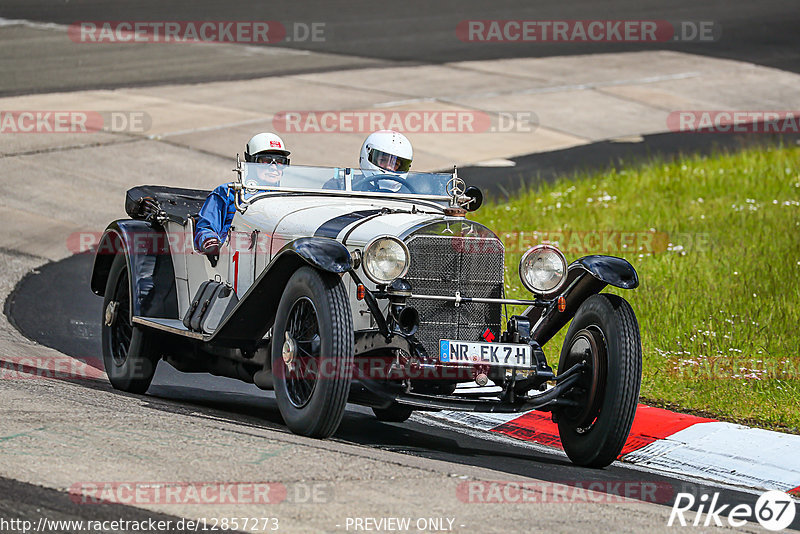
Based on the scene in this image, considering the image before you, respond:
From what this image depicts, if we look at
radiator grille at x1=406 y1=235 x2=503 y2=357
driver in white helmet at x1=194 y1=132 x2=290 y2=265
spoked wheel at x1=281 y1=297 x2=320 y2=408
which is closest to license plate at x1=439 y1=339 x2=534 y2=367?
radiator grille at x1=406 y1=235 x2=503 y2=357

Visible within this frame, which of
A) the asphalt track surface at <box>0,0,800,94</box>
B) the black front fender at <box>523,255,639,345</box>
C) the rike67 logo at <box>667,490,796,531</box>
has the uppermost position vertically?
the asphalt track surface at <box>0,0,800,94</box>

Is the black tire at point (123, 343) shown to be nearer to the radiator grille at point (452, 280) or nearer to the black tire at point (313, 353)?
the black tire at point (313, 353)

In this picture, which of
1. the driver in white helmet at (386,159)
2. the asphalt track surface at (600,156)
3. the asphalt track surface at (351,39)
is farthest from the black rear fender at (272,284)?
the asphalt track surface at (351,39)

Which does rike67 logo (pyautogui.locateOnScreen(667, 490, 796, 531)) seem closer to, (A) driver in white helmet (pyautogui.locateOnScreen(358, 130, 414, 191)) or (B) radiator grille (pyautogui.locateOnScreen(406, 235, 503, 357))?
(B) radiator grille (pyautogui.locateOnScreen(406, 235, 503, 357))

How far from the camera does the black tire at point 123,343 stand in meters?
8.18

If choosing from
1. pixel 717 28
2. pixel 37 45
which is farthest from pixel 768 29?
pixel 37 45

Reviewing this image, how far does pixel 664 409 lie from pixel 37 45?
58.5 feet

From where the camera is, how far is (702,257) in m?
11.8

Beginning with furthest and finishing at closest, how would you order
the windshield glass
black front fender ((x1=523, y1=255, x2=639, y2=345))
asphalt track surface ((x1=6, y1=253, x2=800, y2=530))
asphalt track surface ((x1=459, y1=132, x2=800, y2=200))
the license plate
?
1. asphalt track surface ((x1=459, y1=132, x2=800, y2=200))
2. the windshield glass
3. black front fender ((x1=523, y1=255, x2=639, y2=345))
4. asphalt track surface ((x1=6, y1=253, x2=800, y2=530))
5. the license plate

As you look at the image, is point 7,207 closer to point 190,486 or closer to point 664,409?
point 664,409

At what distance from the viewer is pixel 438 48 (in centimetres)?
2492

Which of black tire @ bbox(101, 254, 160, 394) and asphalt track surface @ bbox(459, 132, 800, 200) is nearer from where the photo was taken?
black tire @ bbox(101, 254, 160, 394)

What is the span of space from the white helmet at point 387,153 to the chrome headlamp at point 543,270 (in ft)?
4.48

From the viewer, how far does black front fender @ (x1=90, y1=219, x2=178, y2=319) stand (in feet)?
26.8
